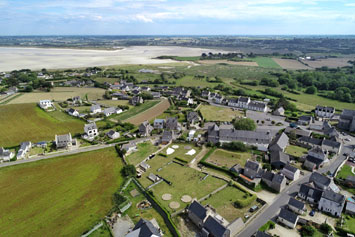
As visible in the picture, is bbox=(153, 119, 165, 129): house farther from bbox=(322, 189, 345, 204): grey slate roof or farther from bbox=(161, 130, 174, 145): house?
bbox=(322, 189, 345, 204): grey slate roof

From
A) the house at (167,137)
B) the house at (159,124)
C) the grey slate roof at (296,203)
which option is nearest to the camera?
the grey slate roof at (296,203)

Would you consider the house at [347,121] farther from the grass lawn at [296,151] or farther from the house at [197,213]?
the house at [197,213]

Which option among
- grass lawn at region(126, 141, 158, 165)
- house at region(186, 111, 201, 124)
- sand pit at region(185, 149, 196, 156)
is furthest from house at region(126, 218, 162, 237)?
house at region(186, 111, 201, 124)

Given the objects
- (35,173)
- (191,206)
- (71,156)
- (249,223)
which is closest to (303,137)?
(249,223)

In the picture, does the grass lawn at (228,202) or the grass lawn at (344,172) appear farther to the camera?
the grass lawn at (344,172)

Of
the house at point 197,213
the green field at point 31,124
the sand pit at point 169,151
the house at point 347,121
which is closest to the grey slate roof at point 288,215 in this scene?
the house at point 197,213

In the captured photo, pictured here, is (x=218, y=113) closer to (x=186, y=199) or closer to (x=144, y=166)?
(x=144, y=166)
